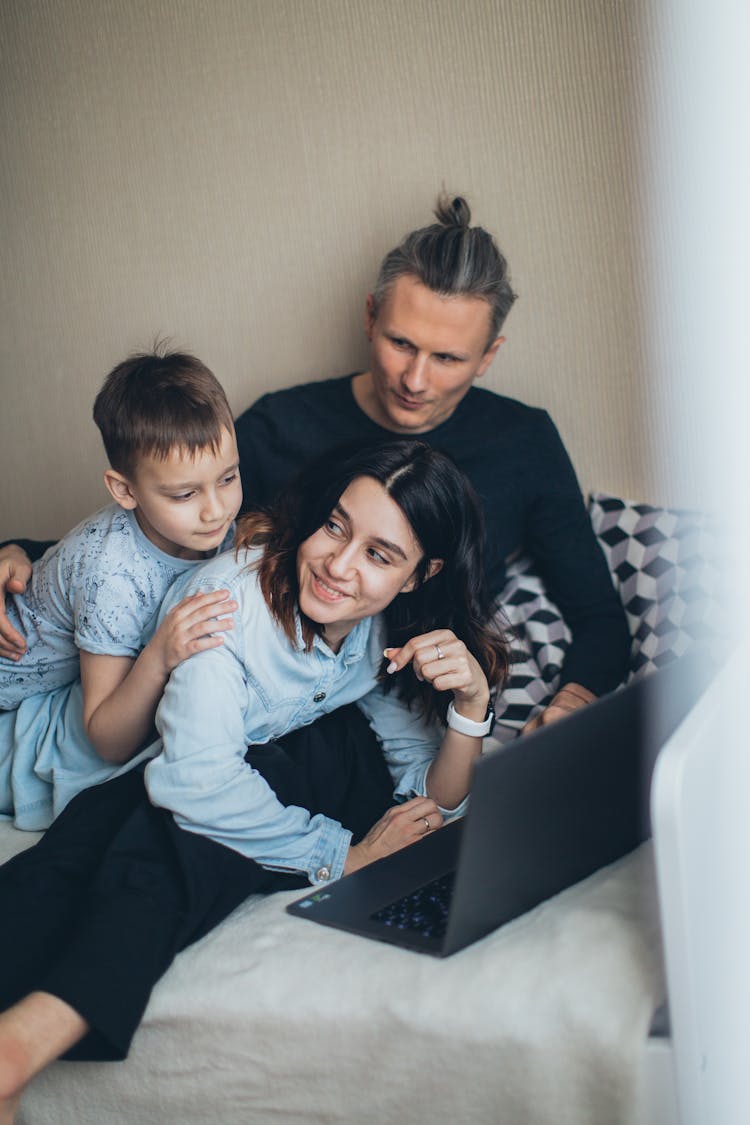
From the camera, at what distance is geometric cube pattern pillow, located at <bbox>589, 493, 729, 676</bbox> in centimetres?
174

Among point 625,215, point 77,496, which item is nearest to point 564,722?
point 625,215

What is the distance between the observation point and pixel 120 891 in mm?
1267

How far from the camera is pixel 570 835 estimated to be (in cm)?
117

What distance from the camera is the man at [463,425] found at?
173cm

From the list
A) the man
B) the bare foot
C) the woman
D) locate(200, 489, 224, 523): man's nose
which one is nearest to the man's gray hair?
the man

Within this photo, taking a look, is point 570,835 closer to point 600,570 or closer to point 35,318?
point 600,570

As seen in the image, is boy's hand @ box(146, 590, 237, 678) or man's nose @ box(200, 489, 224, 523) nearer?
boy's hand @ box(146, 590, 237, 678)

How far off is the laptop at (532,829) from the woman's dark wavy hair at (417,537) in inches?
13.4

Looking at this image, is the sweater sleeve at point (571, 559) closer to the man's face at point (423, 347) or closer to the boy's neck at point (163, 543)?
the man's face at point (423, 347)

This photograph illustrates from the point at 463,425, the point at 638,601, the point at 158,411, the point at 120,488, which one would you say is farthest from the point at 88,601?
the point at 638,601

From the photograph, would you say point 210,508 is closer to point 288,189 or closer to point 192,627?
point 192,627

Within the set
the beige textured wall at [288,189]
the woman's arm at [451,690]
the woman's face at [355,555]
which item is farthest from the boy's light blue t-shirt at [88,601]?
the beige textured wall at [288,189]

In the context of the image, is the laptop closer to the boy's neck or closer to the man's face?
the boy's neck

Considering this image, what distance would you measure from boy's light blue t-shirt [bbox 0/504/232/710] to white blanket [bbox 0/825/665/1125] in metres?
0.46
